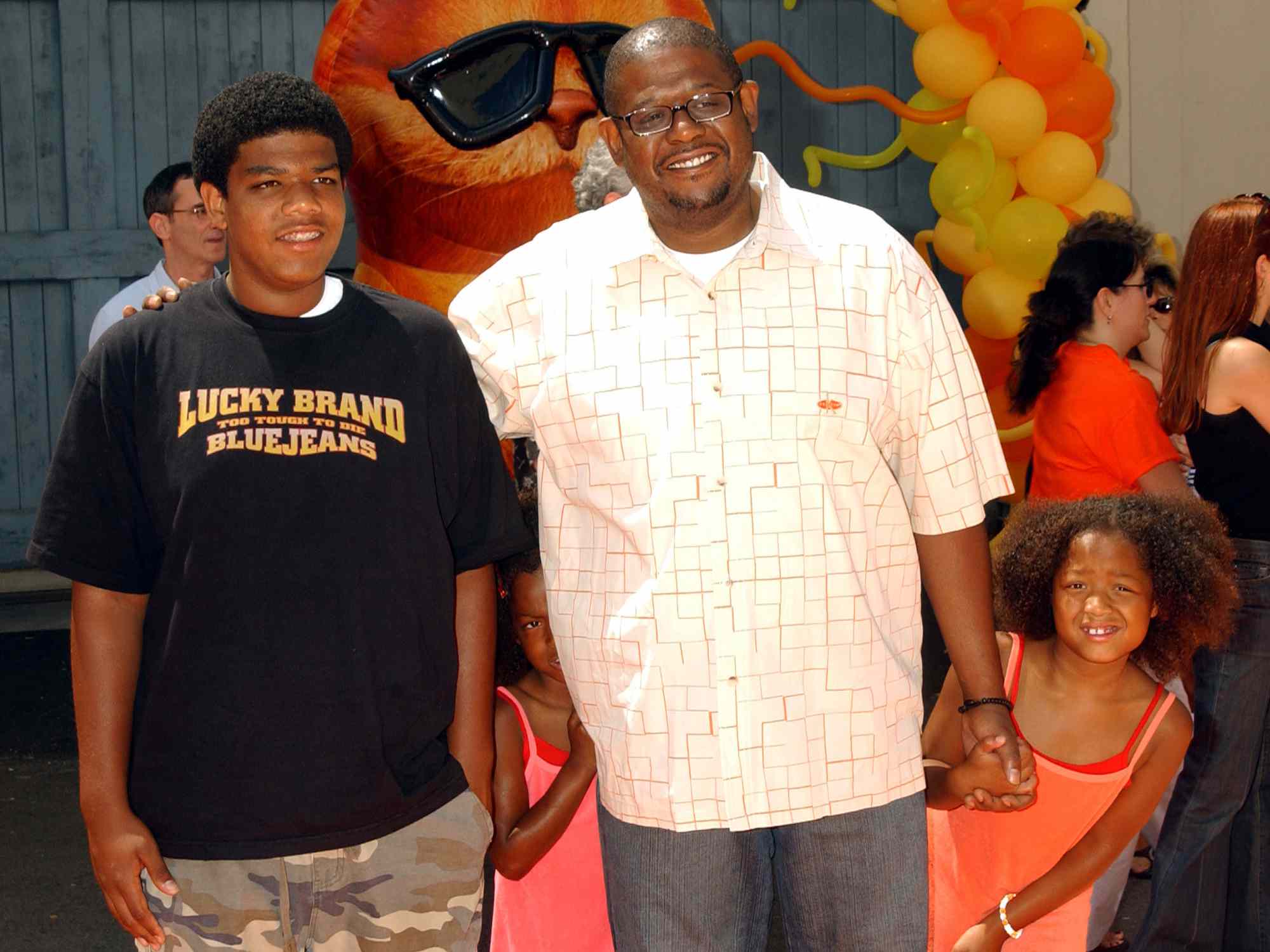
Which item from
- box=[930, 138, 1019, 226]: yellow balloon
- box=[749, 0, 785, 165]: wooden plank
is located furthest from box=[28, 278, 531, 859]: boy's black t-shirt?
box=[749, 0, 785, 165]: wooden plank

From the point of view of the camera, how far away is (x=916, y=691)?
2.07 m

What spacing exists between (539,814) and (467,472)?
29.0 inches

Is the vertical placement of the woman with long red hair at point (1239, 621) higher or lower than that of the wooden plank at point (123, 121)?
lower

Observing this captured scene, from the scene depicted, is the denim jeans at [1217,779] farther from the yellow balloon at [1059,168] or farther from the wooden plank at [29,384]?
the wooden plank at [29,384]

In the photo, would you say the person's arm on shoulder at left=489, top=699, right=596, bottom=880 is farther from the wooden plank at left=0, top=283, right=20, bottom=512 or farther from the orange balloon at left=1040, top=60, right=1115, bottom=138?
the wooden plank at left=0, top=283, right=20, bottom=512

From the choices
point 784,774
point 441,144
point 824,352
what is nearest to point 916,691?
point 784,774

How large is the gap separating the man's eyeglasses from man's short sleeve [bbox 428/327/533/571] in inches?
15.1

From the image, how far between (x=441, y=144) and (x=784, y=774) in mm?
3021

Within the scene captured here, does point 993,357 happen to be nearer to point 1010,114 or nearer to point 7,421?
point 1010,114

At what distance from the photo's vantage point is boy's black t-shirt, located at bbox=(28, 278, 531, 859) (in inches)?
69.2

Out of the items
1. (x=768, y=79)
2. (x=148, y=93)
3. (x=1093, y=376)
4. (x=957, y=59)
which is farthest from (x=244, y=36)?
(x=1093, y=376)

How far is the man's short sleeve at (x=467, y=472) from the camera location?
193 cm

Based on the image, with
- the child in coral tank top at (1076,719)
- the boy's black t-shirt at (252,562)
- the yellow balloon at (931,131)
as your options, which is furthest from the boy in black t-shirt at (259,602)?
the yellow balloon at (931,131)

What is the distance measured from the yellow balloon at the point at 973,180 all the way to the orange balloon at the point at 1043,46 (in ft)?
1.11
